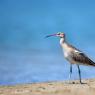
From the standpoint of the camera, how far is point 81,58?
26594mm

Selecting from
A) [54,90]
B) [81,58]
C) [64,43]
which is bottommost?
[54,90]

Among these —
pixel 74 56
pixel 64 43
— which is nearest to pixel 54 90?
pixel 74 56

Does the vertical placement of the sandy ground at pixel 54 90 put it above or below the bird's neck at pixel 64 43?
below

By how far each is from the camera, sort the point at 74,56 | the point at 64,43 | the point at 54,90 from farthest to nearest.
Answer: the point at 64,43 < the point at 74,56 < the point at 54,90

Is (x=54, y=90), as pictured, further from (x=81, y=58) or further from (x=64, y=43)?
(x=64, y=43)

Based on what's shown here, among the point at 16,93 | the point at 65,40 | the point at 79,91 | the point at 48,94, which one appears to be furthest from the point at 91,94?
the point at 65,40

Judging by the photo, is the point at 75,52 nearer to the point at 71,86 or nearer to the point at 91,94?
the point at 71,86

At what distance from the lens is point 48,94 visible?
73.3 ft

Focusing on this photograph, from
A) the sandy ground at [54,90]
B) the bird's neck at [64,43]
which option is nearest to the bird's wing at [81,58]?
the bird's neck at [64,43]

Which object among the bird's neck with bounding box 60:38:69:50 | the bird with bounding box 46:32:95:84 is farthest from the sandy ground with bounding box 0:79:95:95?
the bird's neck with bounding box 60:38:69:50

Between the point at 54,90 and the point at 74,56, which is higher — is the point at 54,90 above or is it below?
below

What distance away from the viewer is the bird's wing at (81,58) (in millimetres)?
26281

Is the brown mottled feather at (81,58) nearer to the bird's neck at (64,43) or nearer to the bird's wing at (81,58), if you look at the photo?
the bird's wing at (81,58)

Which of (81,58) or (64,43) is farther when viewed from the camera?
(64,43)
